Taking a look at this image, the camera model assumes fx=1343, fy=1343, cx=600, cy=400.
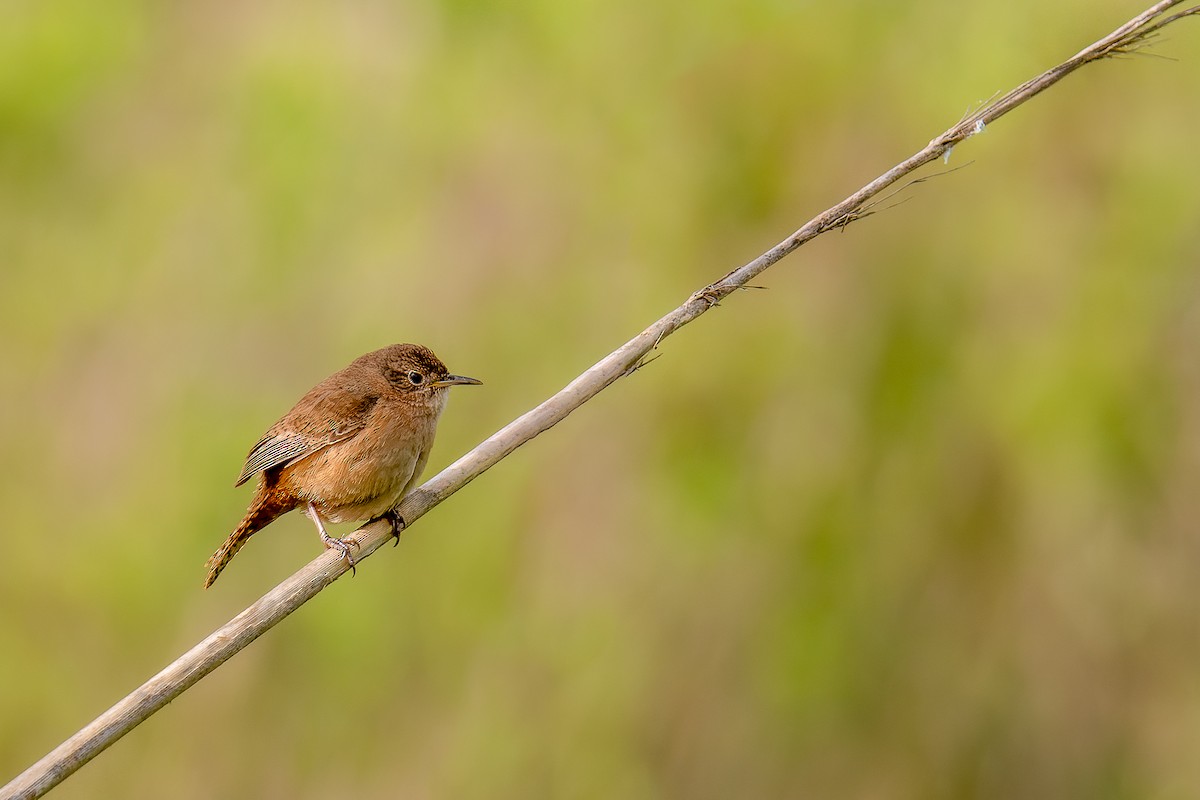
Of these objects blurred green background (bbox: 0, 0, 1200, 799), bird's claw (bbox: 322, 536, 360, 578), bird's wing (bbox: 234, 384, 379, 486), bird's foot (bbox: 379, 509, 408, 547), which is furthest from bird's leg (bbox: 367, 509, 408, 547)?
blurred green background (bbox: 0, 0, 1200, 799)

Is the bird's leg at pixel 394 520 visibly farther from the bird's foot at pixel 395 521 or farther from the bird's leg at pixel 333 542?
the bird's leg at pixel 333 542

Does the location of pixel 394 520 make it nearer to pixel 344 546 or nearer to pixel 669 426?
pixel 344 546

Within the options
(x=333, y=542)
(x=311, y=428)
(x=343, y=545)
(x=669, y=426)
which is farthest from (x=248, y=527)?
(x=669, y=426)

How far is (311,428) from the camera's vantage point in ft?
13.2

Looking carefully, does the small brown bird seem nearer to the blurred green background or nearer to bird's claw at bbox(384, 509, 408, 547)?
bird's claw at bbox(384, 509, 408, 547)

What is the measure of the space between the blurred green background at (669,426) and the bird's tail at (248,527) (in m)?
1.40

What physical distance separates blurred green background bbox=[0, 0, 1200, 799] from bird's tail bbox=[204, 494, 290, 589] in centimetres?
140

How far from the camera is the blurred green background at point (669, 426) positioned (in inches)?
199

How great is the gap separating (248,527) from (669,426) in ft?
6.65

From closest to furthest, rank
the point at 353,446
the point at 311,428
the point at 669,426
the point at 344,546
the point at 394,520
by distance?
the point at 344,546, the point at 394,520, the point at 353,446, the point at 311,428, the point at 669,426

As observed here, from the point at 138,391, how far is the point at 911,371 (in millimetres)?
3308

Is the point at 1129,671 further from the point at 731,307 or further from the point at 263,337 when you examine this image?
the point at 263,337

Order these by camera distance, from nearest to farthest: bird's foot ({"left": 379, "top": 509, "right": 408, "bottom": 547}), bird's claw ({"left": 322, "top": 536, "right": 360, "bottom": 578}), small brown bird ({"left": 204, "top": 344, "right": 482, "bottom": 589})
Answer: bird's claw ({"left": 322, "top": 536, "right": 360, "bottom": 578}) → bird's foot ({"left": 379, "top": 509, "right": 408, "bottom": 547}) → small brown bird ({"left": 204, "top": 344, "right": 482, "bottom": 589})

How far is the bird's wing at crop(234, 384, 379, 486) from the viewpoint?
13.1 ft
